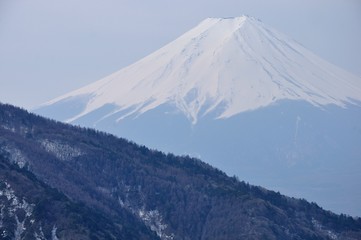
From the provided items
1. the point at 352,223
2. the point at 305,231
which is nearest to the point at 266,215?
the point at 305,231

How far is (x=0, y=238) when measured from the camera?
307ft

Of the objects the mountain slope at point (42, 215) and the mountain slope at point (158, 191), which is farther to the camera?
the mountain slope at point (158, 191)

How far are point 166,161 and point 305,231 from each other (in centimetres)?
2377

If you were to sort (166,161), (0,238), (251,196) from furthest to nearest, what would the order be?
(166,161) → (251,196) → (0,238)

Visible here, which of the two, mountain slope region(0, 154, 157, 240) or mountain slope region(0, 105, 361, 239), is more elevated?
mountain slope region(0, 105, 361, 239)

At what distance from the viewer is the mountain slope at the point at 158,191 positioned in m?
117

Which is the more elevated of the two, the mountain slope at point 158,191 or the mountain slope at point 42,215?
the mountain slope at point 158,191

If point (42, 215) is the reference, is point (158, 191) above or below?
above

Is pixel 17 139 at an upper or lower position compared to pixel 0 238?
upper

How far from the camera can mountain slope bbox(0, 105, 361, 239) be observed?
117 m

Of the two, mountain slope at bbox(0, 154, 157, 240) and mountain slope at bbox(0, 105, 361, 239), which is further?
mountain slope at bbox(0, 105, 361, 239)

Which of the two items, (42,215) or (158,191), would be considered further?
(158,191)

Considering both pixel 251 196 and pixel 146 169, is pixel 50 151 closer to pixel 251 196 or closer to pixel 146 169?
pixel 146 169

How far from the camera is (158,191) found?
12512cm
